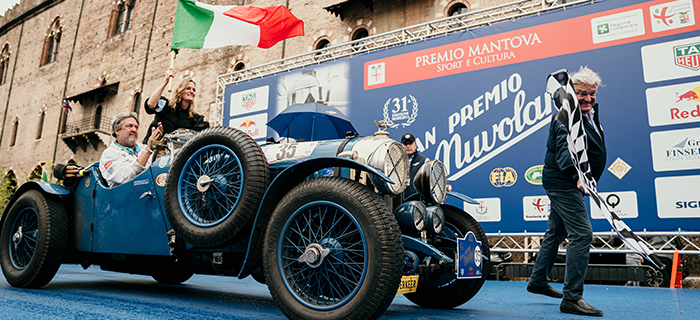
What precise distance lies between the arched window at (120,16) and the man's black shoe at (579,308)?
22.3 metres

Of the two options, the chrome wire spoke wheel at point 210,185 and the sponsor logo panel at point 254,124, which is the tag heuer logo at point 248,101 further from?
the chrome wire spoke wheel at point 210,185

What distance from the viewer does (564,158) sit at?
9.69 ft

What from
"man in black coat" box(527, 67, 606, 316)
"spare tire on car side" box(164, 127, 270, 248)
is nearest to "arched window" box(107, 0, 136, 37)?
"spare tire on car side" box(164, 127, 270, 248)

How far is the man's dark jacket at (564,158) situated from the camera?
9.75 ft

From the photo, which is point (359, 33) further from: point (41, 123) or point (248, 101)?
point (41, 123)

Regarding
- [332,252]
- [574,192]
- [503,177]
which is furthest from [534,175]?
[332,252]

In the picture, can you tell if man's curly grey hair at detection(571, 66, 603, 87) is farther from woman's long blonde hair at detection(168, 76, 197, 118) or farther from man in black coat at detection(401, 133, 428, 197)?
woman's long blonde hair at detection(168, 76, 197, 118)

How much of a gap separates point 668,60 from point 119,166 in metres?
7.01

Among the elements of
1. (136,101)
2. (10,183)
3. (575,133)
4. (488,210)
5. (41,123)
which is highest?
(136,101)

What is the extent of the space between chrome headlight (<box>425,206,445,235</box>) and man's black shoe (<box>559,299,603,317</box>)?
3.32ft

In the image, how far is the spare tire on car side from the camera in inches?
97.7

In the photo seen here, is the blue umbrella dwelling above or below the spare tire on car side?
above

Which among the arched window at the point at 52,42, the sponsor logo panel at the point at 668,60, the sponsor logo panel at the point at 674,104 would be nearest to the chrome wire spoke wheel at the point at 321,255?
the sponsor logo panel at the point at 674,104

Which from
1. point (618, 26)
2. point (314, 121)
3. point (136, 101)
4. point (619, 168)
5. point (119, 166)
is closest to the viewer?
point (119, 166)
